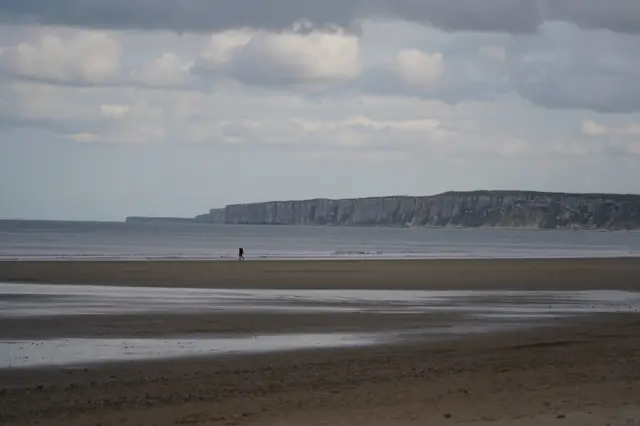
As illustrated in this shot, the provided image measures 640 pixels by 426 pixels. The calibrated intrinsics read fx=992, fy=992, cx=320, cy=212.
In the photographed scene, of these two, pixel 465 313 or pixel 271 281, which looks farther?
→ pixel 271 281

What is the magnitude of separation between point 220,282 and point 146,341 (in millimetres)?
22032

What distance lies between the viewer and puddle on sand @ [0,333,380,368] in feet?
55.2

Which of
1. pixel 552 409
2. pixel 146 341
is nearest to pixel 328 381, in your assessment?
pixel 552 409

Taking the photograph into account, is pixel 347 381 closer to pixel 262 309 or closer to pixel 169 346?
pixel 169 346

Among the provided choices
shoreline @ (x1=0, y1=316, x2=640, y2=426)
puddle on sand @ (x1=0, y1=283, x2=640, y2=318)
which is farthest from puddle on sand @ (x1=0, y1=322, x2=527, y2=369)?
puddle on sand @ (x1=0, y1=283, x2=640, y2=318)

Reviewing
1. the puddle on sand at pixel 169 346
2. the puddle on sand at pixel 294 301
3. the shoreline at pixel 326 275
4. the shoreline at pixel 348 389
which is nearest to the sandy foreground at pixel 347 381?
the shoreline at pixel 348 389

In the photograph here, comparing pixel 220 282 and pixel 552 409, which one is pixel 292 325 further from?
pixel 220 282

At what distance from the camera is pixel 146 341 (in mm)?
19484

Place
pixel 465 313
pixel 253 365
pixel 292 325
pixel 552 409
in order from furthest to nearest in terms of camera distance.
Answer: pixel 465 313 < pixel 292 325 < pixel 253 365 < pixel 552 409

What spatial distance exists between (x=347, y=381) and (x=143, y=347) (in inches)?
227

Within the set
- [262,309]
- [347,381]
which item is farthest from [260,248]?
[347,381]

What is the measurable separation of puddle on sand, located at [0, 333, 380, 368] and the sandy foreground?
2.67 feet

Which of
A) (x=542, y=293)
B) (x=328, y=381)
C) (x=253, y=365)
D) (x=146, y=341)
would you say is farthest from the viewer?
(x=542, y=293)

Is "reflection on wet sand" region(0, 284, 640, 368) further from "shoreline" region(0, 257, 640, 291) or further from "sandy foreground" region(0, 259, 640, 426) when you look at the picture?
"shoreline" region(0, 257, 640, 291)
